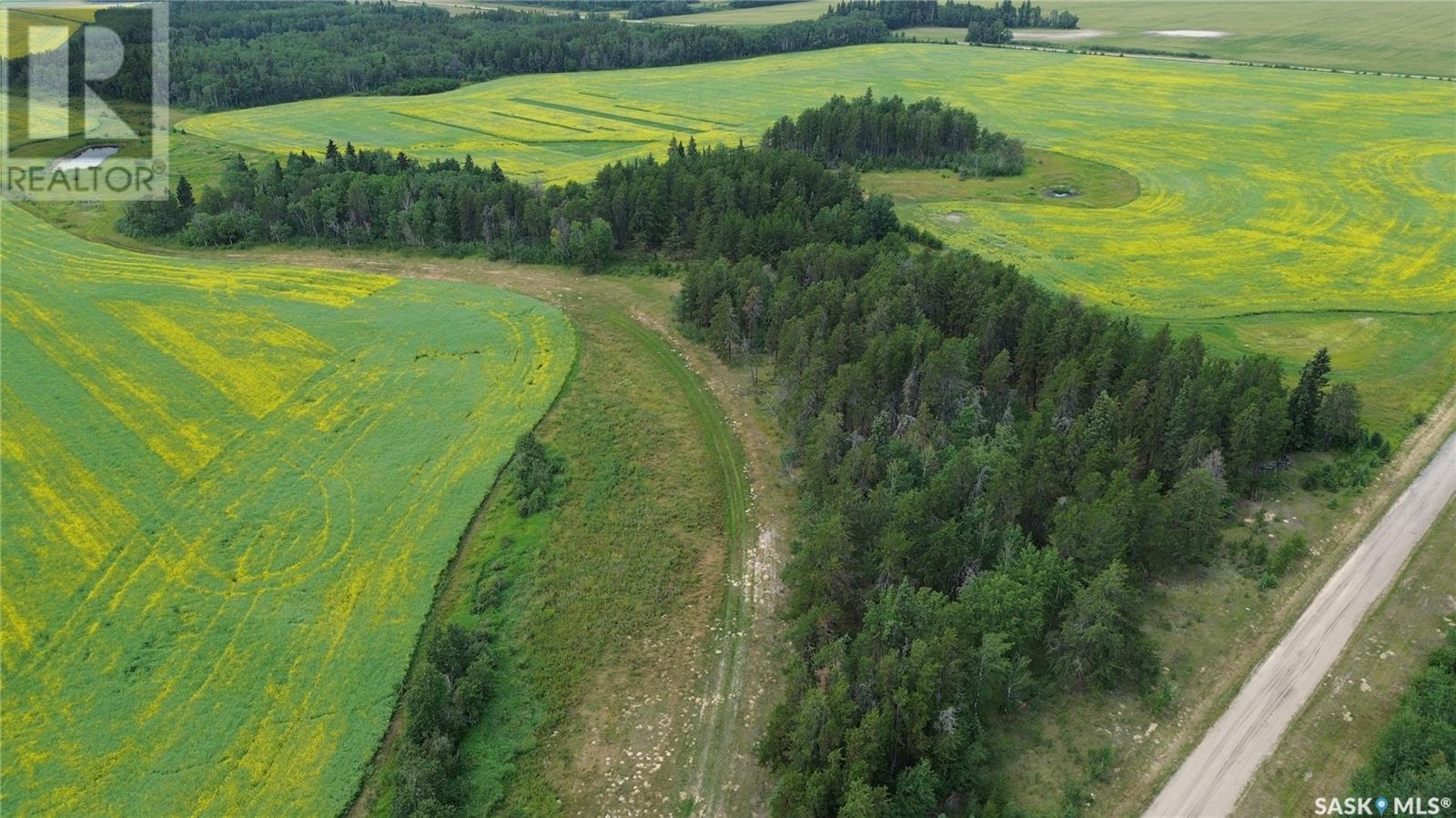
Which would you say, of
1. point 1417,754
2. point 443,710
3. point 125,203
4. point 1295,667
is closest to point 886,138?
point 1295,667

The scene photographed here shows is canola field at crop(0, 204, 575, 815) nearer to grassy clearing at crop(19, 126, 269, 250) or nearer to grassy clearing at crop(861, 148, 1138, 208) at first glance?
grassy clearing at crop(19, 126, 269, 250)

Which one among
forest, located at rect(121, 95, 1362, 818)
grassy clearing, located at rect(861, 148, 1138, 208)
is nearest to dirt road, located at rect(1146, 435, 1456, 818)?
forest, located at rect(121, 95, 1362, 818)

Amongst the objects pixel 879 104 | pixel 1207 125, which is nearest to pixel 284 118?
pixel 879 104

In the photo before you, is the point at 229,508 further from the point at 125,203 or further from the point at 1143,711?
the point at 125,203

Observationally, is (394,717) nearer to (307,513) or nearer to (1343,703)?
(307,513)

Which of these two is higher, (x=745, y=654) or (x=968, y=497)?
(x=968, y=497)
